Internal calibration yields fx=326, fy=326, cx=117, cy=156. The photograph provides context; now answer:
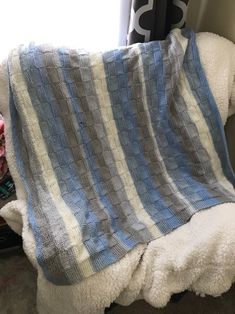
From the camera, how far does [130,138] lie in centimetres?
133

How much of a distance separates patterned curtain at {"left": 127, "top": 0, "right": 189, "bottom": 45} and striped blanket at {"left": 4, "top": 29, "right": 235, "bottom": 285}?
69 mm

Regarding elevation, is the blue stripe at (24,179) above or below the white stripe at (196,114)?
below

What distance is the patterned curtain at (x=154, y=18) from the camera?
1243 mm

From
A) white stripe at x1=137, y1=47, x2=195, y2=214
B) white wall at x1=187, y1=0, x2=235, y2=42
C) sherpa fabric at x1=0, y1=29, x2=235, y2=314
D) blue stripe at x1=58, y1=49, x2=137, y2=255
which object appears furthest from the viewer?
white wall at x1=187, y1=0, x2=235, y2=42

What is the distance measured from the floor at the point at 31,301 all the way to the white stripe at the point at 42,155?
20.0 inches

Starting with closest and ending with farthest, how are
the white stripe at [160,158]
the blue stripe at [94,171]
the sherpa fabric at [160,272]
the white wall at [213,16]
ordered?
1. the sherpa fabric at [160,272]
2. the blue stripe at [94,171]
3. the white stripe at [160,158]
4. the white wall at [213,16]

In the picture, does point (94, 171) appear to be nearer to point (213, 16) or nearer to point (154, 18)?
point (154, 18)

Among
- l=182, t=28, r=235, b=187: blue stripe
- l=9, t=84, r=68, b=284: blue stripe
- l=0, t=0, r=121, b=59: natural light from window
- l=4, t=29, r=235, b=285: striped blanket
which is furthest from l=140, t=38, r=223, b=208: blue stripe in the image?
l=9, t=84, r=68, b=284: blue stripe

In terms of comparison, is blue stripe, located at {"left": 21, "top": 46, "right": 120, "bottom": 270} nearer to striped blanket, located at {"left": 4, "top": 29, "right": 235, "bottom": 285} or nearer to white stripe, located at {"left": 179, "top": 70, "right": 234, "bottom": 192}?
striped blanket, located at {"left": 4, "top": 29, "right": 235, "bottom": 285}

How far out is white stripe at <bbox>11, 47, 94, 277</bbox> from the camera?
1102mm

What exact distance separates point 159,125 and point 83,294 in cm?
69

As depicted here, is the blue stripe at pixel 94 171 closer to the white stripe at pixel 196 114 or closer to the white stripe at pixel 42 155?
the white stripe at pixel 42 155

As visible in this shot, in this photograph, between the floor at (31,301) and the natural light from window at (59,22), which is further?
the floor at (31,301)

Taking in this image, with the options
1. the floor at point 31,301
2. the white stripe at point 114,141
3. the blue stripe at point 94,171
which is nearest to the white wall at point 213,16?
the white stripe at point 114,141
